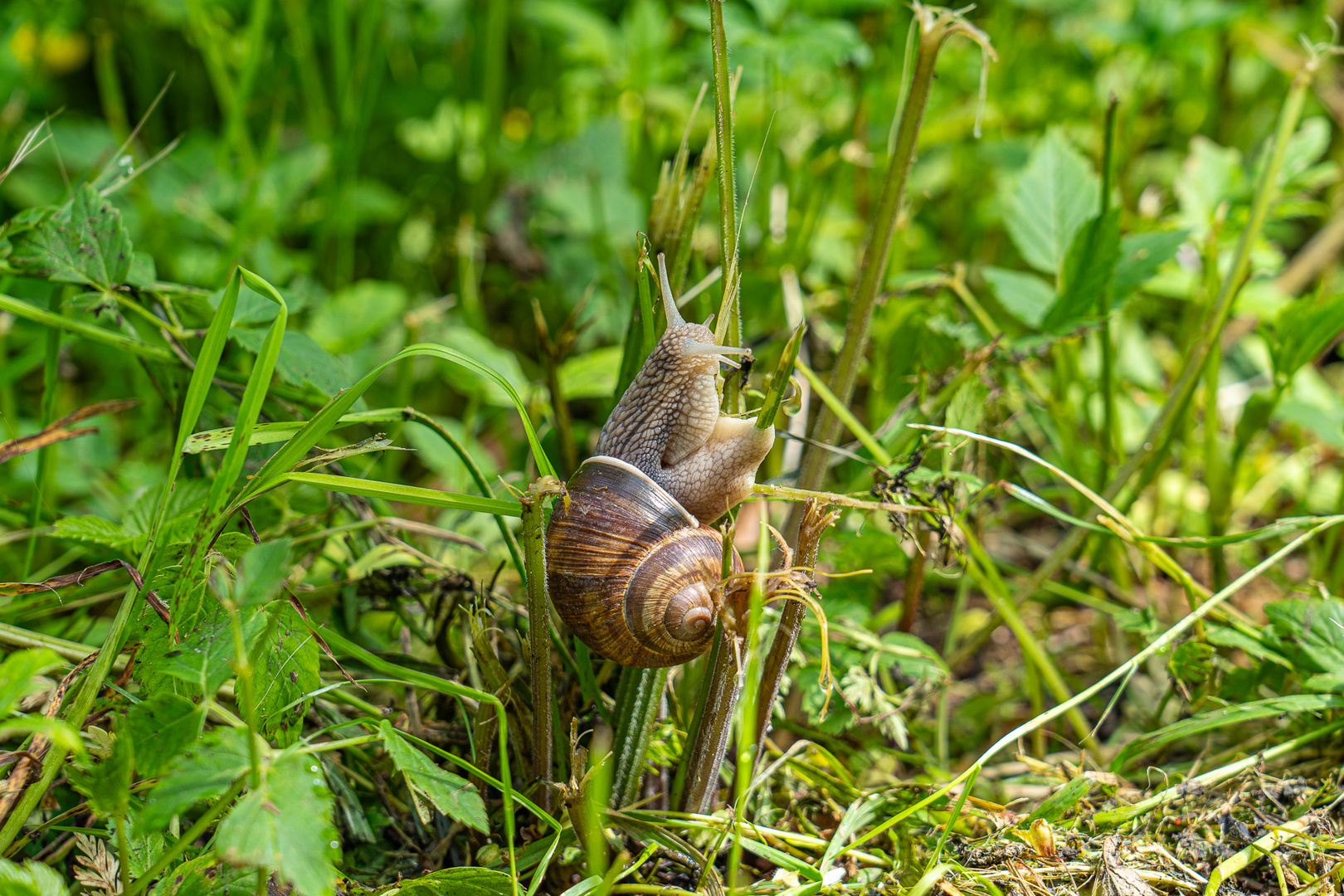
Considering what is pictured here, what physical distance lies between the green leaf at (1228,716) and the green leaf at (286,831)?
4.31 feet

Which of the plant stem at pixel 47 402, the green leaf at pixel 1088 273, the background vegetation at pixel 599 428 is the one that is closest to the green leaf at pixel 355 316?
the background vegetation at pixel 599 428

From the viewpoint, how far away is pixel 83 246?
142 cm

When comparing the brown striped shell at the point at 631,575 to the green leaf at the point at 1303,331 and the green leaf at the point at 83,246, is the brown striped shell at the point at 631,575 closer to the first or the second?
the green leaf at the point at 83,246

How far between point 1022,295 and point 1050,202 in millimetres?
266

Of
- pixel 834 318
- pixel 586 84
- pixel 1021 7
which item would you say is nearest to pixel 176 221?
pixel 586 84

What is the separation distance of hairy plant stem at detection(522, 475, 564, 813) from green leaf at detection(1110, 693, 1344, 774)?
3.32ft

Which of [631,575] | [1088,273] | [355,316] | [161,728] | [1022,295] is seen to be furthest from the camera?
[355,316]

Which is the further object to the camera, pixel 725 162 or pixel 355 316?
pixel 355 316

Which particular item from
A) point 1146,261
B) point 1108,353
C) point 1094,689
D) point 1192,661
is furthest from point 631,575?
point 1146,261

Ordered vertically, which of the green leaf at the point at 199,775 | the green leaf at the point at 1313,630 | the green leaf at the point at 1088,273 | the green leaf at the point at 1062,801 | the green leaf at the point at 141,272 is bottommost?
the green leaf at the point at 1062,801

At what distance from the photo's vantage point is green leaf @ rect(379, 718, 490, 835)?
1090 mm

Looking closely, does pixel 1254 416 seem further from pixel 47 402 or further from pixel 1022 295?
pixel 47 402

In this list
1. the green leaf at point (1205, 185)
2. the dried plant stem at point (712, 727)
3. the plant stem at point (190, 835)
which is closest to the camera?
the plant stem at point (190, 835)

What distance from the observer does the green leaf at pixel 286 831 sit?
910 mm
